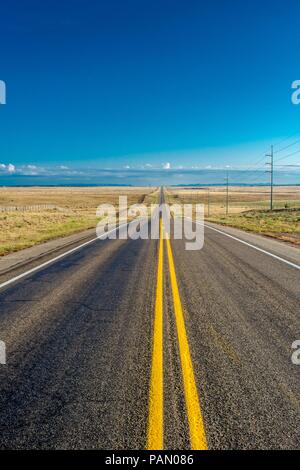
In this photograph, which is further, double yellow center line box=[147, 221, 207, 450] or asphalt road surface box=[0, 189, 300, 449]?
asphalt road surface box=[0, 189, 300, 449]

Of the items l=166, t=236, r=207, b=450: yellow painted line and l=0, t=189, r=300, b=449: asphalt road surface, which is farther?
l=0, t=189, r=300, b=449: asphalt road surface

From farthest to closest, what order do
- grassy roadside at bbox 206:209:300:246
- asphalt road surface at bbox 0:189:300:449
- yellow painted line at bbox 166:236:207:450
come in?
1. grassy roadside at bbox 206:209:300:246
2. asphalt road surface at bbox 0:189:300:449
3. yellow painted line at bbox 166:236:207:450

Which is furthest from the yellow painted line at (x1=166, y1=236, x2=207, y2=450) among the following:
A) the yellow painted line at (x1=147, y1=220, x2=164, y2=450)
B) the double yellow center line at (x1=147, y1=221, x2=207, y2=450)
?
the yellow painted line at (x1=147, y1=220, x2=164, y2=450)

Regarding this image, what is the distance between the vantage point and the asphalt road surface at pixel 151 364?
9.85ft

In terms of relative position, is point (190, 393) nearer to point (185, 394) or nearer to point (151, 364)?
point (185, 394)

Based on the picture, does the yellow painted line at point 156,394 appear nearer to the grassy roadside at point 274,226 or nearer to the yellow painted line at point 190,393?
the yellow painted line at point 190,393

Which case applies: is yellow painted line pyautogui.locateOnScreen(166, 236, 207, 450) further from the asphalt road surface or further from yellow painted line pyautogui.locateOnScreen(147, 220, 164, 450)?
yellow painted line pyautogui.locateOnScreen(147, 220, 164, 450)

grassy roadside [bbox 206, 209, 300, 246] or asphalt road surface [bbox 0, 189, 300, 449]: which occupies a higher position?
grassy roadside [bbox 206, 209, 300, 246]

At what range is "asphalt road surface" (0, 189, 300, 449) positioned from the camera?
118 inches

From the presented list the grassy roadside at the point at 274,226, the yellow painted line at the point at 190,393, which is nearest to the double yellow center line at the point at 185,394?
the yellow painted line at the point at 190,393

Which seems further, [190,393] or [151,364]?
[151,364]

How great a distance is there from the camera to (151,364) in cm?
419

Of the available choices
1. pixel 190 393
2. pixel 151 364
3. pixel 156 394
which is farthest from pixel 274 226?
pixel 156 394

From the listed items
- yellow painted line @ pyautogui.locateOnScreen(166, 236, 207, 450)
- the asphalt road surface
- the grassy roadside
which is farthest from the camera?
the grassy roadside
